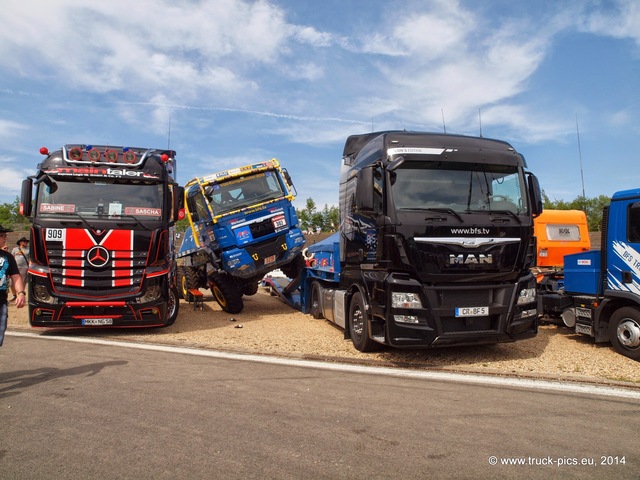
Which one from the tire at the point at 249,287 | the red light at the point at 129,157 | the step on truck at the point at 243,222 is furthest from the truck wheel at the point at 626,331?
the red light at the point at 129,157

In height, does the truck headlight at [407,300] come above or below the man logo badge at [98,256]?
below

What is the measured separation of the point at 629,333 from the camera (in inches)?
282

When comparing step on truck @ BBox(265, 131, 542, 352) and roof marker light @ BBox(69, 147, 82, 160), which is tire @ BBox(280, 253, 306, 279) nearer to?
roof marker light @ BBox(69, 147, 82, 160)

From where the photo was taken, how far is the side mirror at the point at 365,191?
659cm

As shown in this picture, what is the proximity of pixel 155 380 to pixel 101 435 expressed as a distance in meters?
1.79

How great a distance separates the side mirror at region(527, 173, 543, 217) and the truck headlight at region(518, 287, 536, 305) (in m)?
1.10

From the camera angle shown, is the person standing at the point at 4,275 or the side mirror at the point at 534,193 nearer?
the person standing at the point at 4,275

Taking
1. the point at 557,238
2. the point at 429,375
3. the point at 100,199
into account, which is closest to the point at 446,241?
the point at 429,375

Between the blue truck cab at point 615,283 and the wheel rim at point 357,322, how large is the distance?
12.2 feet

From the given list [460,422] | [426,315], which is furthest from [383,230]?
[460,422]

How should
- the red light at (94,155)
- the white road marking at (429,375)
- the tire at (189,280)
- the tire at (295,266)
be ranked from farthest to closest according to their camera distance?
the tire at (189,280) → the tire at (295,266) → the red light at (94,155) → the white road marking at (429,375)

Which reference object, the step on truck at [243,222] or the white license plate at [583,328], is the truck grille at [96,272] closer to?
the step on truck at [243,222]

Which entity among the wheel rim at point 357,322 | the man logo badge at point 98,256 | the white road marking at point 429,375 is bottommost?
the white road marking at point 429,375

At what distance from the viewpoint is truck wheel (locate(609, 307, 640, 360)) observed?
7.04 metres
